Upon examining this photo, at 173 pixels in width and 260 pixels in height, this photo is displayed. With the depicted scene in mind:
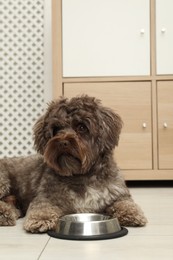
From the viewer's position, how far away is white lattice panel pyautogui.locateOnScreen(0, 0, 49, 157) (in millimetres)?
3619

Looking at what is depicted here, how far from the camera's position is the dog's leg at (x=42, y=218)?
5.65ft

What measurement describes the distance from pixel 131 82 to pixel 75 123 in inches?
48.8

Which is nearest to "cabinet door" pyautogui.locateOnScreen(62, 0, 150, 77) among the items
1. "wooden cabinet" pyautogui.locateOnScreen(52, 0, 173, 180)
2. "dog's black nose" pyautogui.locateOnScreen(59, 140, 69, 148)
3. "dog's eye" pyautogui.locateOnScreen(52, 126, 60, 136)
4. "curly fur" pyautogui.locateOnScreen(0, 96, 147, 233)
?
"wooden cabinet" pyautogui.locateOnScreen(52, 0, 173, 180)

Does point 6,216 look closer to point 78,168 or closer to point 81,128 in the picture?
point 78,168

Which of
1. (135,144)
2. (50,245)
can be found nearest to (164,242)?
(50,245)

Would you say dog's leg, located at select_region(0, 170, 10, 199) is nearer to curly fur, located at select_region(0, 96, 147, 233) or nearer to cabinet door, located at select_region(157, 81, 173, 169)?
curly fur, located at select_region(0, 96, 147, 233)

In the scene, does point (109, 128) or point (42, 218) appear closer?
point (42, 218)

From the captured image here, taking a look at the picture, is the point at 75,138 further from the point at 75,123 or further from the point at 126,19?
the point at 126,19

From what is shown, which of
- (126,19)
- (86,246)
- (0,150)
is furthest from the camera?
(0,150)

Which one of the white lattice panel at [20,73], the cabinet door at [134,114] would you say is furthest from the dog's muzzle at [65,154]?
the white lattice panel at [20,73]

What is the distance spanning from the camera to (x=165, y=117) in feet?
9.93

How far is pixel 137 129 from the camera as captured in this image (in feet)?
9.99

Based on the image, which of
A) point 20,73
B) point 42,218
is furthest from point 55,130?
point 20,73

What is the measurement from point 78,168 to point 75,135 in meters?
0.14
